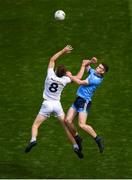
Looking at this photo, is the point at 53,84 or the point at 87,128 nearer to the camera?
the point at 53,84

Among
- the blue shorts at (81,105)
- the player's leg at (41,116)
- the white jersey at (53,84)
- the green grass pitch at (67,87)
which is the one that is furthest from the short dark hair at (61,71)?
the green grass pitch at (67,87)

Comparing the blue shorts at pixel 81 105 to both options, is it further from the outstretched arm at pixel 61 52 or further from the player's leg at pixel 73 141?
the outstretched arm at pixel 61 52

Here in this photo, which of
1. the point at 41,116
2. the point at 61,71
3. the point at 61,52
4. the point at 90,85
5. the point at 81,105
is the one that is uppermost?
the point at 61,52

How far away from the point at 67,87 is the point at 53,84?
5661mm

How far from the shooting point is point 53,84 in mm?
24266

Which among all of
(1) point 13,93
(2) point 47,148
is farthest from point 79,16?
(2) point 47,148

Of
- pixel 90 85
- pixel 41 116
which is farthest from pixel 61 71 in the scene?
pixel 41 116

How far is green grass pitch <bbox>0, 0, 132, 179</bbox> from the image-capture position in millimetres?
25922

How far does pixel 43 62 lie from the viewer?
1228 inches

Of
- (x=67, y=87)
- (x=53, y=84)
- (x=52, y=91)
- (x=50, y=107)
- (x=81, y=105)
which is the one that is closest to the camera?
(x=53, y=84)

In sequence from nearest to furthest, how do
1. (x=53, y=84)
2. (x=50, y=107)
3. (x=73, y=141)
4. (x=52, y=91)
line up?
(x=53, y=84), (x=52, y=91), (x=50, y=107), (x=73, y=141)

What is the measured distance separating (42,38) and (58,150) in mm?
7761

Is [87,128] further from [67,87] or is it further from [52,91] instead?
[67,87]

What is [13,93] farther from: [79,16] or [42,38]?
[79,16]
